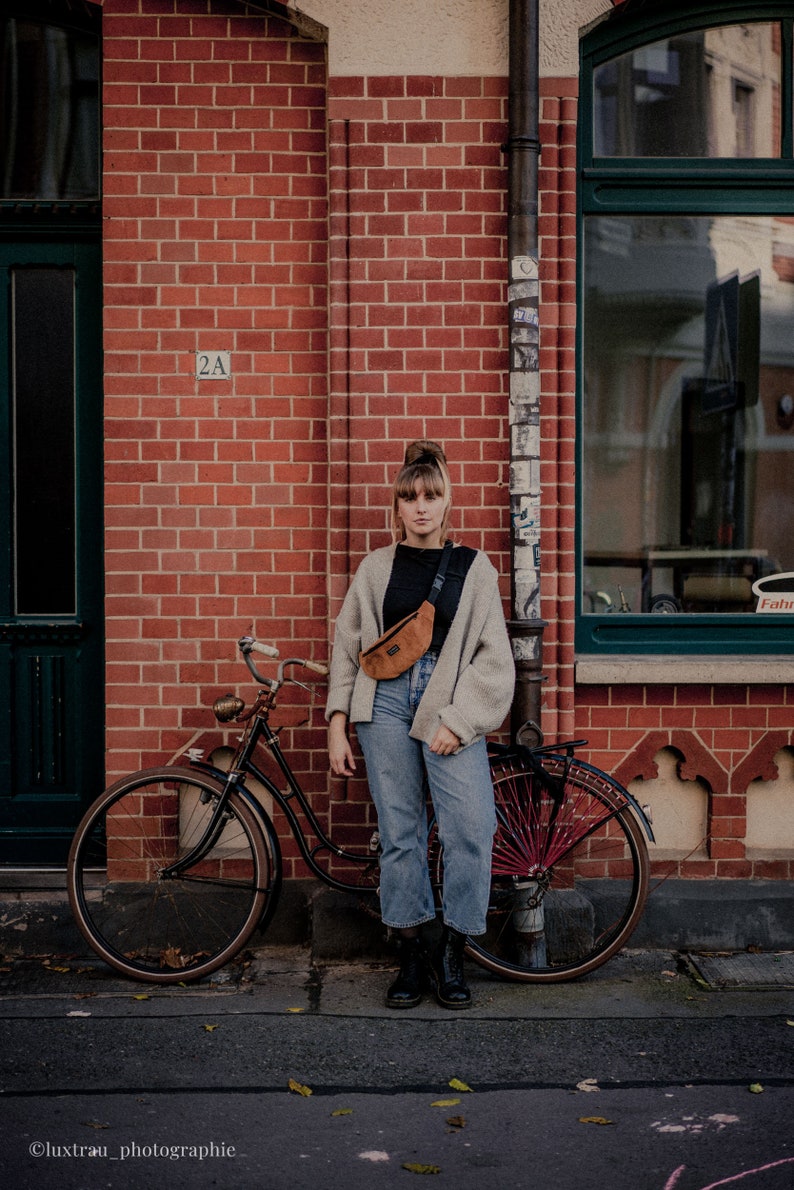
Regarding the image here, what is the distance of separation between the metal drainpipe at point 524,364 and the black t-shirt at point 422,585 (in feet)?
1.56

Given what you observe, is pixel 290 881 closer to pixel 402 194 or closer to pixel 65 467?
pixel 65 467

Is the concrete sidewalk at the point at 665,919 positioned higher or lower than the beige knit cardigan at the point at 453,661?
lower

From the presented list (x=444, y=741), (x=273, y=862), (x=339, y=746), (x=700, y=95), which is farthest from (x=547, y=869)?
(x=700, y=95)

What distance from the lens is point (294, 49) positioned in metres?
5.24

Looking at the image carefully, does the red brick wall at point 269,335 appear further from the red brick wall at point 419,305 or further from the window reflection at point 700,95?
the window reflection at point 700,95

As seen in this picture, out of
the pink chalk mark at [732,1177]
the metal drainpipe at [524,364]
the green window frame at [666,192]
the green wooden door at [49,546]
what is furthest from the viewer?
the green wooden door at [49,546]

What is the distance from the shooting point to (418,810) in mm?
4648

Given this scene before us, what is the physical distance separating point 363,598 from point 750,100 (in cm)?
296

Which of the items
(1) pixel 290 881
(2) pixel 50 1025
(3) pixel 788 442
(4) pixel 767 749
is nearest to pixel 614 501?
(3) pixel 788 442

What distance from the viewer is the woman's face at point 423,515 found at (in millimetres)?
4516

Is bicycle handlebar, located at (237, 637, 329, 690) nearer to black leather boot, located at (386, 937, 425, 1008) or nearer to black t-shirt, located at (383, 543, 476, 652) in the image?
black t-shirt, located at (383, 543, 476, 652)

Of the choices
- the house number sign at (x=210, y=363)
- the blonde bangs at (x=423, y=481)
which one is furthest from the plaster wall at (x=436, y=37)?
the blonde bangs at (x=423, y=481)

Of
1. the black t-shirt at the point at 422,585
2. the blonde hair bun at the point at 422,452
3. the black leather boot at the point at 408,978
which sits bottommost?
the black leather boot at the point at 408,978

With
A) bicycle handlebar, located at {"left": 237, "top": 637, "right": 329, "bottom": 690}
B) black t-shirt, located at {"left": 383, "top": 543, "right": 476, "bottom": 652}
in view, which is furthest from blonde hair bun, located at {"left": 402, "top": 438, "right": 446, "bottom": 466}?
bicycle handlebar, located at {"left": 237, "top": 637, "right": 329, "bottom": 690}
